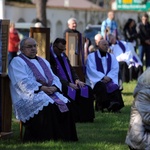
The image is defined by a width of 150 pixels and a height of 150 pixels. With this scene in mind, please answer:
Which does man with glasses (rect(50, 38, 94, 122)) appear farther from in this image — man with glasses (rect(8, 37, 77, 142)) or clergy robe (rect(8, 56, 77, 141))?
clergy robe (rect(8, 56, 77, 141))

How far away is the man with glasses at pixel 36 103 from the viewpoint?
447 inches

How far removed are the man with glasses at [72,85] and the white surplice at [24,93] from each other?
6.85 feet

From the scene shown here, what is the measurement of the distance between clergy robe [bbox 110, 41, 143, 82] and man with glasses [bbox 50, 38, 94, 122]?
688 centimetres

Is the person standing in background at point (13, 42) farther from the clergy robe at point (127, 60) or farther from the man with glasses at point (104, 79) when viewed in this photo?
the man with glasses at point (104, 79)

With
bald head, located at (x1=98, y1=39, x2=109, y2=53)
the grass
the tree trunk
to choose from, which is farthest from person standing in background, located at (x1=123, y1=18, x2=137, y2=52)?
the tree trunk

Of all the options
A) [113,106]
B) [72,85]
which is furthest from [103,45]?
[72,85]

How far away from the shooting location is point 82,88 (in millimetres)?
13844

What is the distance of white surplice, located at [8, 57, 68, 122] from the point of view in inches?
447

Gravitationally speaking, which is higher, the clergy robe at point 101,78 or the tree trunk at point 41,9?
the tree trunk at point 41,9

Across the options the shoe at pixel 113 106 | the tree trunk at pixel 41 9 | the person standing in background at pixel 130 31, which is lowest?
the shoe at pixel 113 106

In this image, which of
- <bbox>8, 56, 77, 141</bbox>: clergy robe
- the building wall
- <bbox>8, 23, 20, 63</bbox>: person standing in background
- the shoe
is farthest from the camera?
the building wall

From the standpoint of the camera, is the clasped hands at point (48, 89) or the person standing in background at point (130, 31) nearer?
the clasped hands at point (48, 89)

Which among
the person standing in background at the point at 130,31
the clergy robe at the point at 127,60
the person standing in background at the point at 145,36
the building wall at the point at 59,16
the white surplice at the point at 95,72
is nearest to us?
the white surplice at the point at 95,72

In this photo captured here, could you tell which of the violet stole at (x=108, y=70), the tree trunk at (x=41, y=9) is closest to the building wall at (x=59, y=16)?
the tree trunk at (x=41, y=9)
